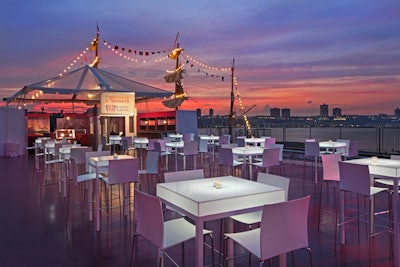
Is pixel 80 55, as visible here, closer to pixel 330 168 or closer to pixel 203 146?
pixel 203 146

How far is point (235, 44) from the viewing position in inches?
590

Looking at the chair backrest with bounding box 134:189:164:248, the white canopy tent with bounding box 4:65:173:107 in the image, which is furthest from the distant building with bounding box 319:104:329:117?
the chair backrest with bounding box 134:189:164:248

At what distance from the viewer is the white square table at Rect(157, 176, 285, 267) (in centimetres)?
222

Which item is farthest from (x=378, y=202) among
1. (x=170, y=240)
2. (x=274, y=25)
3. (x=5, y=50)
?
(x=5, y=50)

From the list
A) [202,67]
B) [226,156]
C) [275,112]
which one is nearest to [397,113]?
[275,112]

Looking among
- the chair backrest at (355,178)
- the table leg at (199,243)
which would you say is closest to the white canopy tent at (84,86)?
the chair backrest at (355,178)

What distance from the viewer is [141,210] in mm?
2518

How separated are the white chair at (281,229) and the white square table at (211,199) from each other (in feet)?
0.66

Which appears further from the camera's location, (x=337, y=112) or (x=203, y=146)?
(x=337, y=112)

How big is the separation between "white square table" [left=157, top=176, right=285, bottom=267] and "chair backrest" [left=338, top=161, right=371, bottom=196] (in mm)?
1297

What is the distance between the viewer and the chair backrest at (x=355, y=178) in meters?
3.45

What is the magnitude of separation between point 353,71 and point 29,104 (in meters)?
16.7

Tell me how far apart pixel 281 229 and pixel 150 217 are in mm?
906

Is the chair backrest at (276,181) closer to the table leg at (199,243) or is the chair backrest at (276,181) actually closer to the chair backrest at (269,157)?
the table leg at (199,243)
